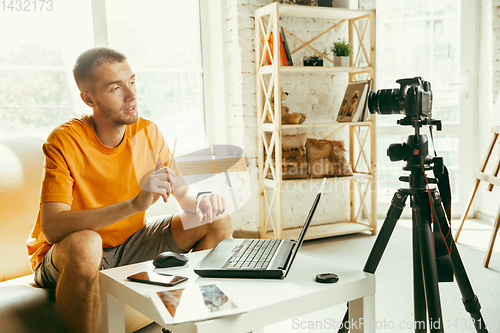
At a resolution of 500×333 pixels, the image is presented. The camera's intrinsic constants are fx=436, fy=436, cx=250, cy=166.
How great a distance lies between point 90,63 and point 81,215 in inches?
21.2

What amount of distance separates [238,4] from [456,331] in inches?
93.5

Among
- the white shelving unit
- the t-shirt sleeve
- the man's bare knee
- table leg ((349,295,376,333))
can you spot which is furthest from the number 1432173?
table leg ((349,295,376,333))

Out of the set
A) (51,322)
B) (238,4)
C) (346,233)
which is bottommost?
(346,233)

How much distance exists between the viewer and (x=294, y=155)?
310cm

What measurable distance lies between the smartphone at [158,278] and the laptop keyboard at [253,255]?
11 cm

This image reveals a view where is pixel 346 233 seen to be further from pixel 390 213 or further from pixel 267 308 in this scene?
pixel 267 308

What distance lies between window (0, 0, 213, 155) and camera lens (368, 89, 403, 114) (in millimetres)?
1091

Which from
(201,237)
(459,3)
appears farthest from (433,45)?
(201,237)

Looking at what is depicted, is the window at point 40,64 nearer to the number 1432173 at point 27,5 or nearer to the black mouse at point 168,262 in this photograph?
the number 1432173 at point 27,5

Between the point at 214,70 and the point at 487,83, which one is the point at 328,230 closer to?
the point at 214,70

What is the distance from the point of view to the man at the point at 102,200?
127 cm

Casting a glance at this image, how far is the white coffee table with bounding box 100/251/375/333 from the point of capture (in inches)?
32.0

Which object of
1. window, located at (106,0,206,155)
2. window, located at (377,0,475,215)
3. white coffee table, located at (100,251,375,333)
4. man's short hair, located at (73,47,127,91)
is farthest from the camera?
window, located at (377,0,475,215)

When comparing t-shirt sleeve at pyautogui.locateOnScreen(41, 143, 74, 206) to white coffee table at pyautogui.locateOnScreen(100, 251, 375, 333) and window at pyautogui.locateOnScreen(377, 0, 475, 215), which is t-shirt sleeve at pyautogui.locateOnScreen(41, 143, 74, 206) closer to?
white coffee table at pyautogui.locateOnScreen(100, 251, 375, 333)
